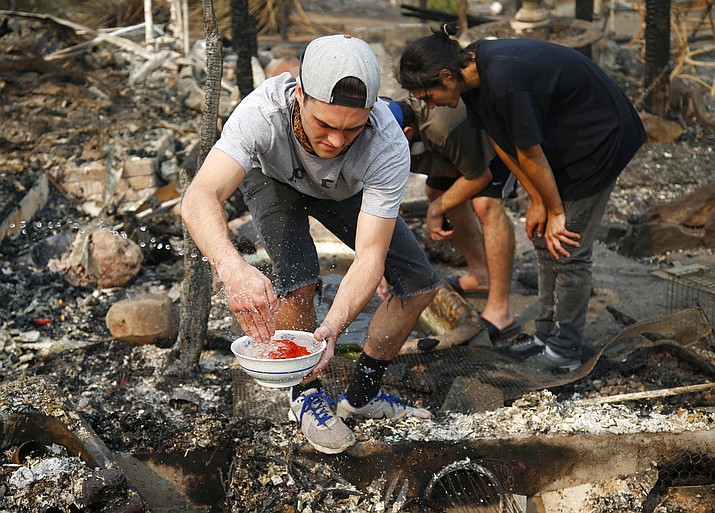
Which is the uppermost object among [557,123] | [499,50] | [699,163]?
[499,50]

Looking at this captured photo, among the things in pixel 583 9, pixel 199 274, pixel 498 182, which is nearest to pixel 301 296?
pixel 199 274

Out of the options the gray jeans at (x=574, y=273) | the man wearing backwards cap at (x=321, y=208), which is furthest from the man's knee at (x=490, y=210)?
the man wearing backwards cap at (x=321, y=208)

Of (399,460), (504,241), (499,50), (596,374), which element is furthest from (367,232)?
(504,241)

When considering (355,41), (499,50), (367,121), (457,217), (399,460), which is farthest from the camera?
(457,217)

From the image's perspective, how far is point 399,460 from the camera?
3.58 metres

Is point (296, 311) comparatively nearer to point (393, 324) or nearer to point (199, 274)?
point (393, 324)

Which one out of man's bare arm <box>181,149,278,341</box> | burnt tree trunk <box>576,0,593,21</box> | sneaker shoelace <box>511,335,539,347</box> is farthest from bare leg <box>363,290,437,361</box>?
burnt tree trunk <box>576,0,593,21</box>

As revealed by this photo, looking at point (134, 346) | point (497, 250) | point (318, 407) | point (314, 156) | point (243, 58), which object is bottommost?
point (134, 346)

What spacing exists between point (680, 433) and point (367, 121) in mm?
1895

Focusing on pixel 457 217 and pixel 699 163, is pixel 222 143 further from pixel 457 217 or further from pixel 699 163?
pixel 699 163

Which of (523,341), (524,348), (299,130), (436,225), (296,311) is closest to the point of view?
(299,130)

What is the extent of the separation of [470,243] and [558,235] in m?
1.33

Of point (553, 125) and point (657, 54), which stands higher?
point (553, 125)

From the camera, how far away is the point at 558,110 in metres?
4.38
